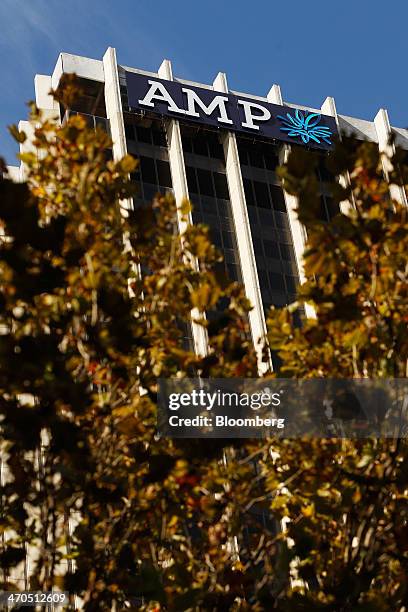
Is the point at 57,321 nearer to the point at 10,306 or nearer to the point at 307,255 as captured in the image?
the point at 10,306

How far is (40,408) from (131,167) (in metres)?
3.04

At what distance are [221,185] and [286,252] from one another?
17.3 feet

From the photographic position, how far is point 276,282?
44.5 meters

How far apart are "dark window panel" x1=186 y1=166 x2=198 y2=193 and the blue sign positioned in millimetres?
3085

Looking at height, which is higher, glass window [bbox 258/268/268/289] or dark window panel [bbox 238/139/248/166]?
dark window panel [bbox 238/139/248/166]

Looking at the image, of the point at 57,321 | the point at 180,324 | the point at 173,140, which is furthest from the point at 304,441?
the point at 173,140

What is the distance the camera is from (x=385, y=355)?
27.2 feet

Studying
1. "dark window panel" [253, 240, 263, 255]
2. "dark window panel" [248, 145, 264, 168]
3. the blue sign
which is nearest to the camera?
"dark window panel" [253, 240, 263, 255]

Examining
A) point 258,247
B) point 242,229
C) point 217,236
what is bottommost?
point 258,247

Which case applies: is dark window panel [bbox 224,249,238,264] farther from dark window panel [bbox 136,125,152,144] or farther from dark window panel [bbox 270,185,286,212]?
dark window panel [bbox 136,125,152,144]

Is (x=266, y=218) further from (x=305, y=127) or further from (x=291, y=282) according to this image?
(x=305, y=127)

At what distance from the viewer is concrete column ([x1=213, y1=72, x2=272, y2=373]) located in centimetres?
4253

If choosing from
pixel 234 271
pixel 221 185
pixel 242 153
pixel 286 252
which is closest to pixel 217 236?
pixel 234 271

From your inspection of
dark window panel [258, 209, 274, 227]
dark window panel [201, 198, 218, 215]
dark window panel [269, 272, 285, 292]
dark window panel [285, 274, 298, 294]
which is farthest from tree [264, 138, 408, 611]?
dark window panel [258, 209, 274, 227]
